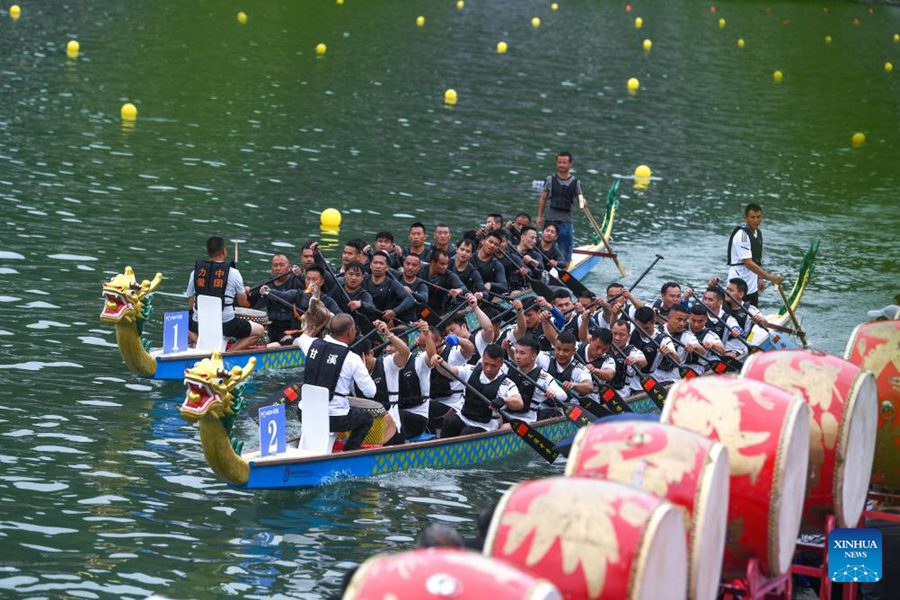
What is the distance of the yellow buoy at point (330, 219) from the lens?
2402 centimetres

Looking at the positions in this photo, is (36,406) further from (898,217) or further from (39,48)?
(39,48)

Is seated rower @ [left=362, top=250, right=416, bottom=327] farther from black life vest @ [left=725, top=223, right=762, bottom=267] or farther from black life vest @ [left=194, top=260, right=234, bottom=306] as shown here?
black life vest @ [left=725, top=223, right=762, bottom=267]

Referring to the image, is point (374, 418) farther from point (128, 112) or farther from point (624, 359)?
point (128, 112)

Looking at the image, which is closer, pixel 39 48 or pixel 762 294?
pixel 762 294

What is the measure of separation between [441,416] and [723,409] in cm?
661

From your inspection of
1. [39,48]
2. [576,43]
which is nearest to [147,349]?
[39,48]

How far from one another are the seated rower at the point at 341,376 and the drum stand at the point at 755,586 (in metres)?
5.23

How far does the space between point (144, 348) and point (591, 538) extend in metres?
9.54

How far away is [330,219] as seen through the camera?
78.9 feet

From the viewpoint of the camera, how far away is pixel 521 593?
236 inches

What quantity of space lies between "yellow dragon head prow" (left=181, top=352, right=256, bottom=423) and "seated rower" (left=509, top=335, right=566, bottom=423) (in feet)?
12.6

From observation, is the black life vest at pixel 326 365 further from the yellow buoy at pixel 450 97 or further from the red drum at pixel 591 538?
the yellow buoy at pixel 450 97

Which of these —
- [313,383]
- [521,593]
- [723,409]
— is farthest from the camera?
[313,383]

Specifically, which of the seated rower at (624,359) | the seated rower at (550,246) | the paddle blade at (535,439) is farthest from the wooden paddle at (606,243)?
the paddle blade at (535,439)
